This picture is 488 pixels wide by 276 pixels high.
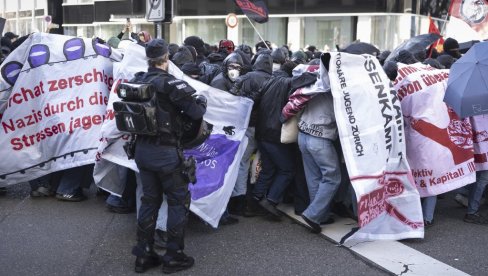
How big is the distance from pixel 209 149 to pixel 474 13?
626 cm

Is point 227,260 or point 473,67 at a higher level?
point 473,67

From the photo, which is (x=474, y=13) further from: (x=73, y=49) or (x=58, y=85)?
(x=58, y=85)

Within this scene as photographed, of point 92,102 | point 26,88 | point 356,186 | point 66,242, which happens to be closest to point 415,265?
point 356,186

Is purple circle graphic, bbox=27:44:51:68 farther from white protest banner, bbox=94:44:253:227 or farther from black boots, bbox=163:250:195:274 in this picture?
black boots, bbox=163:250:195:274

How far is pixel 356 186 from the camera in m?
5.06

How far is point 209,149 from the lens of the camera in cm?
559

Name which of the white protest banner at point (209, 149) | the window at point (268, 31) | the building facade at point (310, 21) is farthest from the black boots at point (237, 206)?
the window at point (268, 31)

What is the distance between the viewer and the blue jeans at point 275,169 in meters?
6.07

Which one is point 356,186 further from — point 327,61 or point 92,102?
point 92,102

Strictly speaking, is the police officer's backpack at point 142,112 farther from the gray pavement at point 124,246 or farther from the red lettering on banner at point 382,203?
the red lettering on banner at point 382,203

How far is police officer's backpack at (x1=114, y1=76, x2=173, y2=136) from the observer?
4.30 meters

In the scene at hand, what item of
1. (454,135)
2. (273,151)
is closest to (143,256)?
(273,151)

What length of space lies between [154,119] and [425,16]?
23347 millimetres

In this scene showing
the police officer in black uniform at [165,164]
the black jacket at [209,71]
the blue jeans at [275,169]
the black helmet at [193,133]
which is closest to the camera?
the police officer in black uniform at [165,164]
